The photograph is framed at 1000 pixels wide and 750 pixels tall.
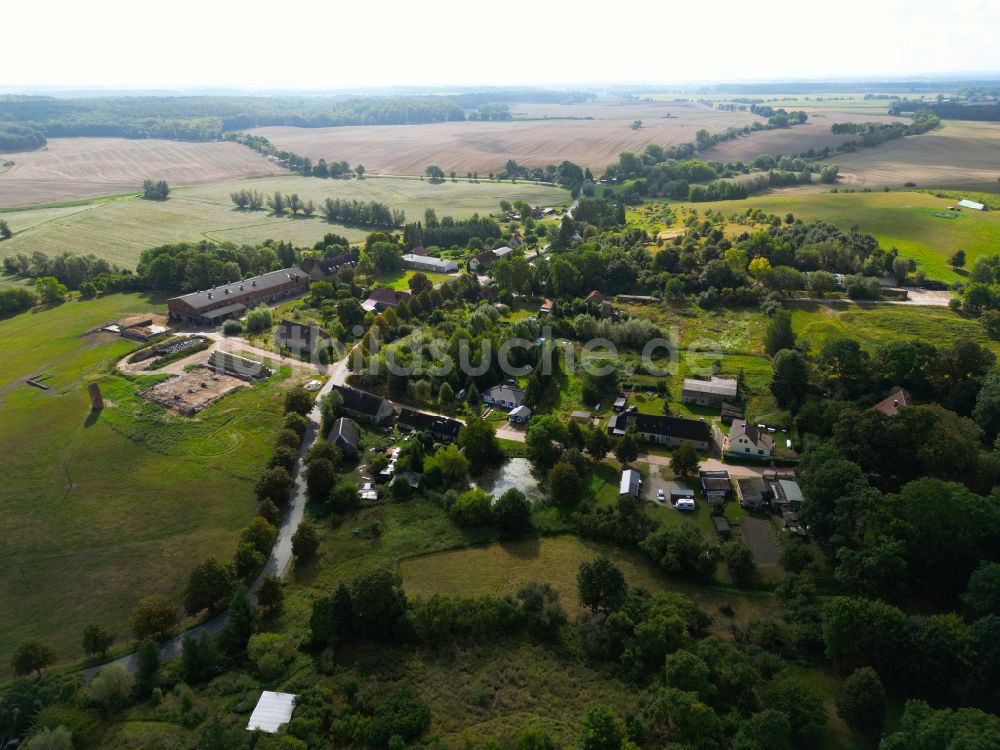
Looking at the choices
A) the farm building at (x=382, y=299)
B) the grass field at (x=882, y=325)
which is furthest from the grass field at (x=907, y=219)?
the farm building at (x=382, y=299)

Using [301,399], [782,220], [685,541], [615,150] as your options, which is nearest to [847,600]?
[685,541]

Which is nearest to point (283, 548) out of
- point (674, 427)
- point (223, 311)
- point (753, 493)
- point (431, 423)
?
point (431, 423)

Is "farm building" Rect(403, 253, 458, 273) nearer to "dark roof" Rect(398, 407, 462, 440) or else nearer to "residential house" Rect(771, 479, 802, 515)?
"dark roof" Rect(398, 407, 462, 440)

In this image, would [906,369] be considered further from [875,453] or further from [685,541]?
[685,541]

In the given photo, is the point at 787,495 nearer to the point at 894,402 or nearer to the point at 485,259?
the point at 894,402

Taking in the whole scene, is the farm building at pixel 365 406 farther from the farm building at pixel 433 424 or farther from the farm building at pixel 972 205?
the farm building at pixel 972 205
